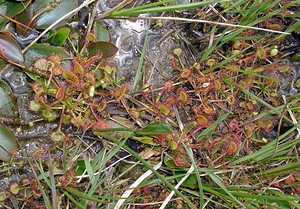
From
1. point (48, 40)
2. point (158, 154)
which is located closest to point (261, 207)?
point (158, 154)

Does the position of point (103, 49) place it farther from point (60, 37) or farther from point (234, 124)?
point (234, 124)

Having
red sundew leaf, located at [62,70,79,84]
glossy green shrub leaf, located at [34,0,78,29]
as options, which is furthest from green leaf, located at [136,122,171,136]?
glossy green shrub leaf, located at [34,0,78,29]

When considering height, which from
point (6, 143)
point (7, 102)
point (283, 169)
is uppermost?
point (7, 102)

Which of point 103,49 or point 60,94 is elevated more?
point 103,49

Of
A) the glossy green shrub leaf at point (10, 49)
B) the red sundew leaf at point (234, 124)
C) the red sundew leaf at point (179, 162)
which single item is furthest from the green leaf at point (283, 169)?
the glossy green shrub leaf at point (10, 49)

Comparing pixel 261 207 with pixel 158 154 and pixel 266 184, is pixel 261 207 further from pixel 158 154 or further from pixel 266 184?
pixel 158 154

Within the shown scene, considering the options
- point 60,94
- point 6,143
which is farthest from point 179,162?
point 6,143
